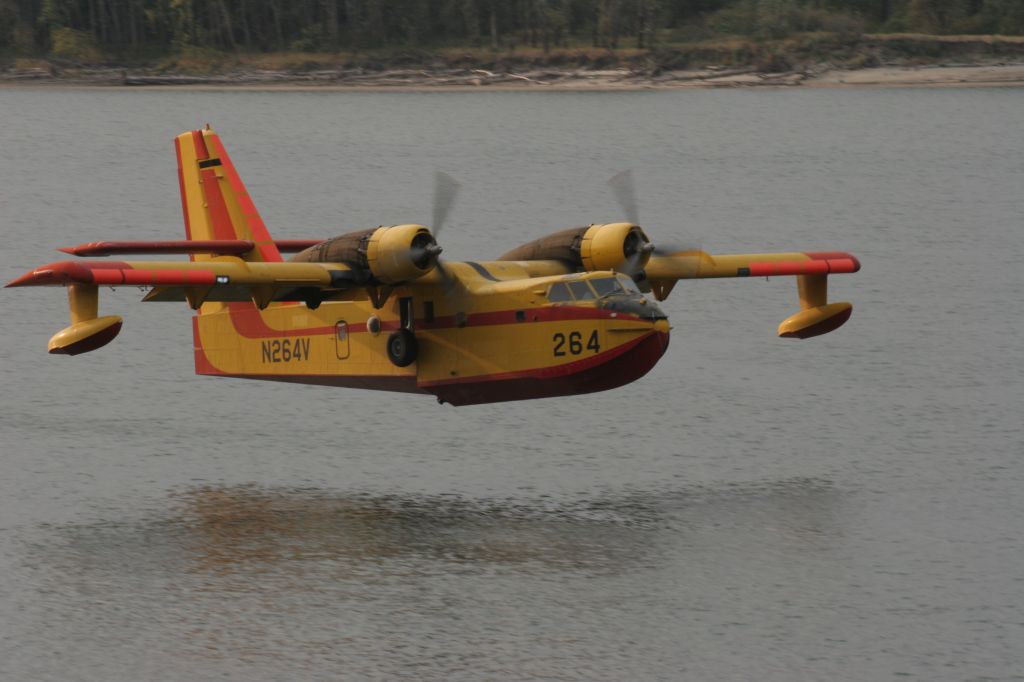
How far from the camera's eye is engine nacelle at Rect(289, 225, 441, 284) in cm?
3338

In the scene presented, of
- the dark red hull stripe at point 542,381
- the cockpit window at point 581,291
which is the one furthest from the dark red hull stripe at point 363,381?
the cockpit window at point 581,291

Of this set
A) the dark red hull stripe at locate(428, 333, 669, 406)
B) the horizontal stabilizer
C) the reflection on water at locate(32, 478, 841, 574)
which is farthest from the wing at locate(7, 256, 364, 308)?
the reflection on water at locate(32, 478, 841, 574)

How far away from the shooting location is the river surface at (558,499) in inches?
1107

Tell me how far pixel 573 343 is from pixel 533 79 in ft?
338

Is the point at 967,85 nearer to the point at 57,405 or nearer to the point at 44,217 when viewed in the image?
the point at 44,217

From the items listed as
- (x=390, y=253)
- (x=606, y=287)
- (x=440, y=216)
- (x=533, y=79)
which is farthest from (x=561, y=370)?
(x=533, y=79)

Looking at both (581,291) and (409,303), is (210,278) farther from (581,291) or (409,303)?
(581,291)

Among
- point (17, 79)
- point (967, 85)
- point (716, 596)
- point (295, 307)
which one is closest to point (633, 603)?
point (716, 596)

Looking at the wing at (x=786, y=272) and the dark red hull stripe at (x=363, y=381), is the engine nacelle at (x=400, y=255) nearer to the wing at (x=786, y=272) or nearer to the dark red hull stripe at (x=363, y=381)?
the dark red hull stripe at (x=363, y=381)

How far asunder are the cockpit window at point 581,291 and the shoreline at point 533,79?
98647 mm

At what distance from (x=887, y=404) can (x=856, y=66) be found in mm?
89539

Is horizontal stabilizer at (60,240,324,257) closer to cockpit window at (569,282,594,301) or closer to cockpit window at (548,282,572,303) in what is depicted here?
cockpit window at (548,282,572,303)

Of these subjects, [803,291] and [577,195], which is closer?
[803,291]

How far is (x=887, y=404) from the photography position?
1822 inches
